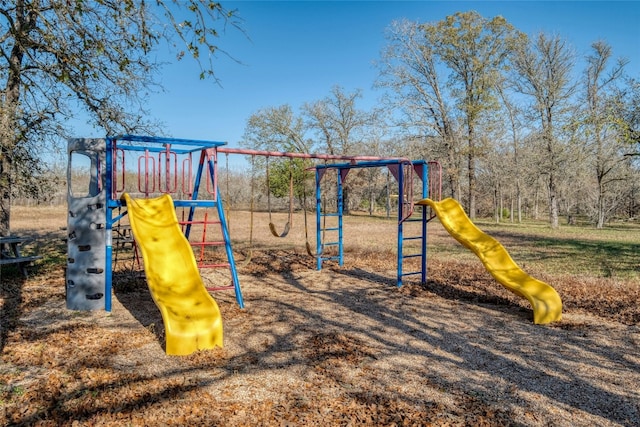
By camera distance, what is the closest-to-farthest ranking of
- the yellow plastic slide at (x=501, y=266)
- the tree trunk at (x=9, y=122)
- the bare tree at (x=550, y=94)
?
1. the yellow plastic slide at (x=501, y=266)
2. the tree trunk at (x=9, y=122)
3. the bare tree at (x=550, y=94)

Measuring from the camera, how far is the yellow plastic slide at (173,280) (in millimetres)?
4512

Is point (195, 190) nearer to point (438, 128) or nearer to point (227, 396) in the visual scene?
point (227, 396)

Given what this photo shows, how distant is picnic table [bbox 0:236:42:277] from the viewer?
7923mm

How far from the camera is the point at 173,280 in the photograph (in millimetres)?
5281

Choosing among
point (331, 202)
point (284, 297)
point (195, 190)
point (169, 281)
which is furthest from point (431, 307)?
point (331, 202)

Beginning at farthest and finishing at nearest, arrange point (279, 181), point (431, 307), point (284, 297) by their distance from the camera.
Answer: point (279, 181) → point (284, 297) → point (431, 307)

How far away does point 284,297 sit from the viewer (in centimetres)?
717

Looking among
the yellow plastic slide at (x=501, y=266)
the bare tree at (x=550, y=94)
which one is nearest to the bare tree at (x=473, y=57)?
the bare tree at (x=550, y=94)

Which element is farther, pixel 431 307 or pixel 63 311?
pixel 431 307

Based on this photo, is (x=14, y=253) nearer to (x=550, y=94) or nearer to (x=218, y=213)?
(x=218, y=213)

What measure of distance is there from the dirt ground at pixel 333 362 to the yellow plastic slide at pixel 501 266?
0.27 meters

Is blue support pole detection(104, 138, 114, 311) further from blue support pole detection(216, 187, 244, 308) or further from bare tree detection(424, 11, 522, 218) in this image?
bare tree detection(424, 11, 522, 218)

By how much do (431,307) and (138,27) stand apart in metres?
5.64

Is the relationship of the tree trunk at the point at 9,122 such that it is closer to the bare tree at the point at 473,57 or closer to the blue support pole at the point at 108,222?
the blue support pole at the point at 108,222
